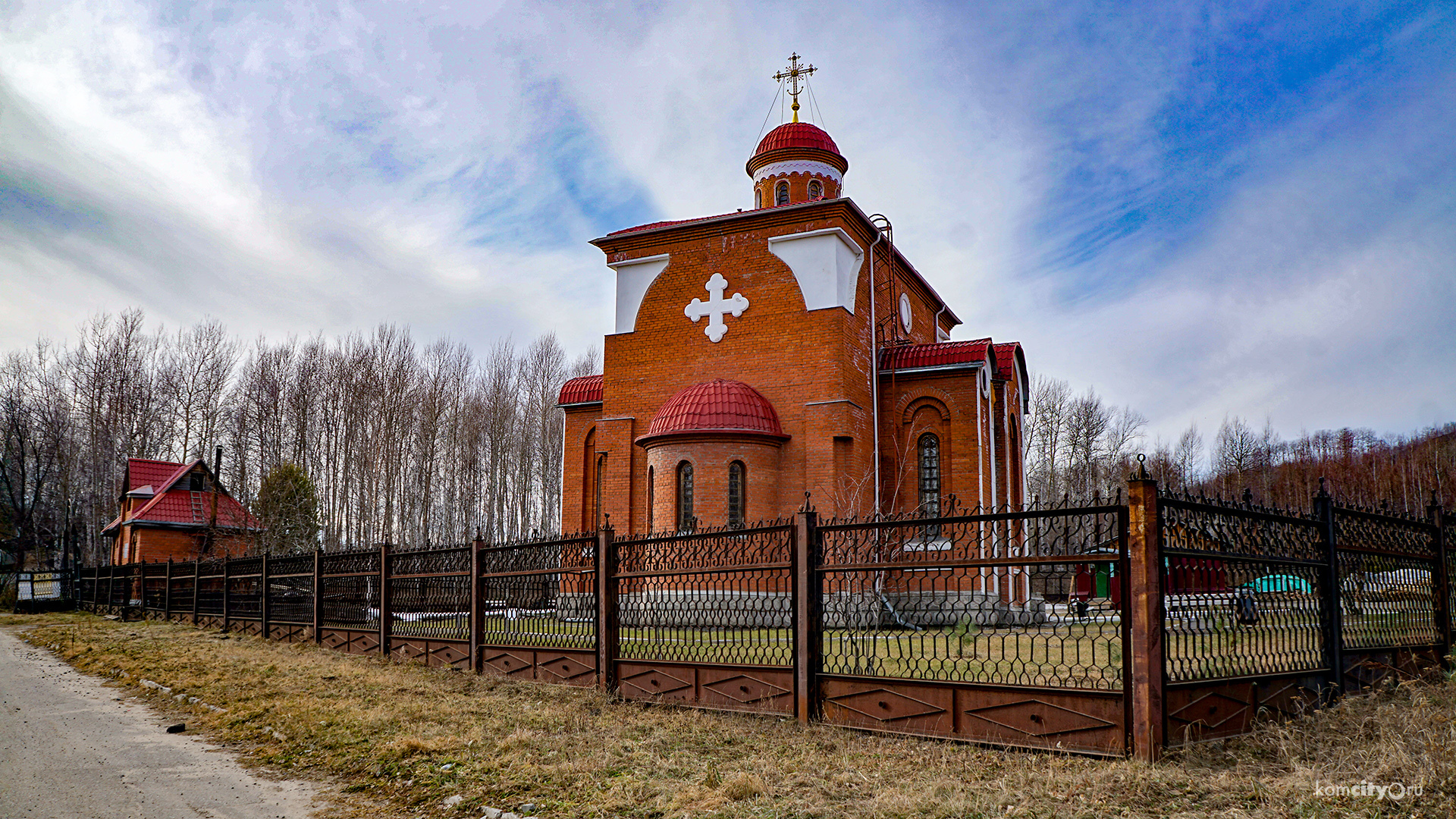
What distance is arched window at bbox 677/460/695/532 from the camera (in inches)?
595

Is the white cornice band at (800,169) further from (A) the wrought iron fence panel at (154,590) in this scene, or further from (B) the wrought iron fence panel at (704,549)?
(A) the wrought iron fence panel at (154,590)

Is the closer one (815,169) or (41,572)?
(815,169)

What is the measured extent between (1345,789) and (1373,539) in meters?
3.73

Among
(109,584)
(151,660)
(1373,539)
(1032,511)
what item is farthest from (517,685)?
(109,584)

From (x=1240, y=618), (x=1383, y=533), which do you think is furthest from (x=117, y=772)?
(x=1383, y=533)

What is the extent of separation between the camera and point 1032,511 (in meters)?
5.25

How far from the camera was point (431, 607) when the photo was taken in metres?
10.0

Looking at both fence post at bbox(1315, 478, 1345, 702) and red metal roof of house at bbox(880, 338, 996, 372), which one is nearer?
fence post at bbox(1315, 478, 1345, 702)

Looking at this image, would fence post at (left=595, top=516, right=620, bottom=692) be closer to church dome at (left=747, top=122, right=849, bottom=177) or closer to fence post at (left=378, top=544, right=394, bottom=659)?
fence post at (left=378, top=544, right=394, bottom=659)

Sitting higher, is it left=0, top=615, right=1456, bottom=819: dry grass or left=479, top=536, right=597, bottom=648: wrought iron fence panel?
left=479, top=536, right=597, bottom=648: wrought iron fence panel

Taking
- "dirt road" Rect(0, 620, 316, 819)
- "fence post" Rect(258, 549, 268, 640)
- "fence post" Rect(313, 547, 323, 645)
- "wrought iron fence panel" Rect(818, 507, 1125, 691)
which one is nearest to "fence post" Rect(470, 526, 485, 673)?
"dirt road" Rect(0, 620, 316, 819)

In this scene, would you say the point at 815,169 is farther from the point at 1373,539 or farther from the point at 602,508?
the point at 1373,539

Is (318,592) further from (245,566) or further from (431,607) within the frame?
(245,566)

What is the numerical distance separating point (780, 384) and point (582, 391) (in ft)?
17.3
